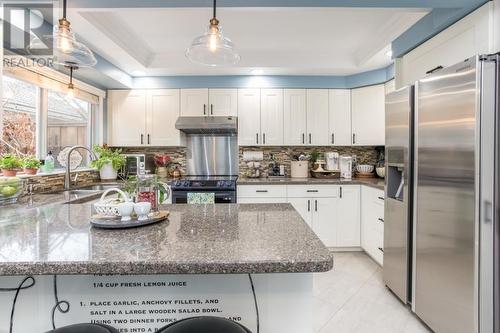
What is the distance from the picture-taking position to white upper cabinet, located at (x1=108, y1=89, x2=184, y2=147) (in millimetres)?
3938

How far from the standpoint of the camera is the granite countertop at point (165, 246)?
88 cm

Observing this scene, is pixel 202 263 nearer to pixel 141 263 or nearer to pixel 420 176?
pixel 141 263

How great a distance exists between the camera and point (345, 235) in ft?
12.0

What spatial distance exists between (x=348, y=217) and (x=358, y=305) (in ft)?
4.58

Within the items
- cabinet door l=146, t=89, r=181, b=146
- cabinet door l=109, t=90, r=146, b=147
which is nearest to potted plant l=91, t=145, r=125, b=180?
cabinet door l=109, t=90, r=146, b=147

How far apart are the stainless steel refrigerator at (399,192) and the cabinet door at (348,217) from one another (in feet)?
3.31

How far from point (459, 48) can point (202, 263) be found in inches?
91.4

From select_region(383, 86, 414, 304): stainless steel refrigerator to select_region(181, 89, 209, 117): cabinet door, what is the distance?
92.7 inches

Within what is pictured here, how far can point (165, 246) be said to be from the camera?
3.38ft

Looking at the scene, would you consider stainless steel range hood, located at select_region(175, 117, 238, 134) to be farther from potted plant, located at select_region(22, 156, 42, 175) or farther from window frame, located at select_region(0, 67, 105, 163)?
potted plant, located at select_region(22, 156, 42, 175)

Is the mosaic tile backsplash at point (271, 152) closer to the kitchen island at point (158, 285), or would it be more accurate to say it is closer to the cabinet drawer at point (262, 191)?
the cabinet drawer at point (262, 191)

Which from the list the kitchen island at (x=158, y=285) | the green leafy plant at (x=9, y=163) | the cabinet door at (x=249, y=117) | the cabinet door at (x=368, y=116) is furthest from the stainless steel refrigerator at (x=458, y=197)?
the green leafy plant at (x=9, y=163)

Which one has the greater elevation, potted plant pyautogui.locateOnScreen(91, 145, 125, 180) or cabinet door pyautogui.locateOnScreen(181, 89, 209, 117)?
cabinet door pyautogui.locateOnScreen(181, 89, 209, 117)

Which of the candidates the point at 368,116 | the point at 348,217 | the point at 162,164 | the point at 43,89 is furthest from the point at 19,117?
→ the point at 368,116
